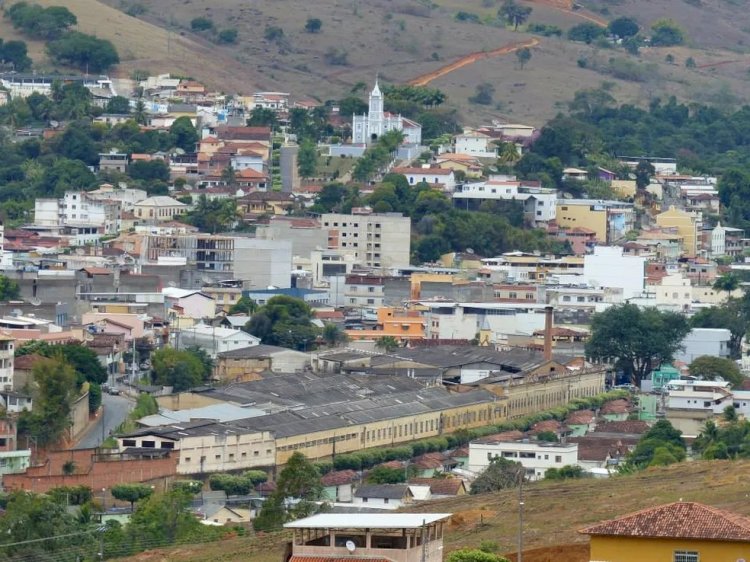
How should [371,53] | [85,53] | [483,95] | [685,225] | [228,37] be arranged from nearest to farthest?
[685,225] → [85,53] → [483,95] → [228,37] → [371,53]

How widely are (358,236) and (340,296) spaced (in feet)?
21.7

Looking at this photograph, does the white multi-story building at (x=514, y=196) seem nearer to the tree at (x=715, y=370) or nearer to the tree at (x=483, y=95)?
the tree at (x=715, y=370)

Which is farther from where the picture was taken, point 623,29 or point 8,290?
point 623,29

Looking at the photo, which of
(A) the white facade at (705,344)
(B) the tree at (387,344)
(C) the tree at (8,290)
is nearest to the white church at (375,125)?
(B) the tree at (387,344)

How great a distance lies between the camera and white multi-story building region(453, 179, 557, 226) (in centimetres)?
9694

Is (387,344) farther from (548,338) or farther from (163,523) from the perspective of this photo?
(163,523)

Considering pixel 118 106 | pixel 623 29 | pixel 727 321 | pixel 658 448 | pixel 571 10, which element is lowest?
pixel 658 448

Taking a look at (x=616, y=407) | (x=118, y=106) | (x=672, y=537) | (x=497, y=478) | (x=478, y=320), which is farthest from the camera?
(x=118, y=106)

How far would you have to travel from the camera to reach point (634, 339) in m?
74.3

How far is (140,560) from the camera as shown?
41906mm

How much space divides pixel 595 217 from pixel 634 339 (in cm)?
2368

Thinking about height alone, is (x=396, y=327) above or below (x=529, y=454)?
above

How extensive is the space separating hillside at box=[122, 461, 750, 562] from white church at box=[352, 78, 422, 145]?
5737 cm

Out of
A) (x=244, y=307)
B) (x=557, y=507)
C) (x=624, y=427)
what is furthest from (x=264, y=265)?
(x=557, y=507)
